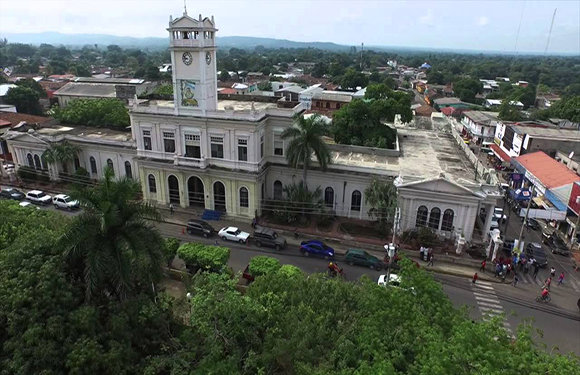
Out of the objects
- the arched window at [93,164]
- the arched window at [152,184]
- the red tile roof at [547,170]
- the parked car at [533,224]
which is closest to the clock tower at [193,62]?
the arched window at [152,184]

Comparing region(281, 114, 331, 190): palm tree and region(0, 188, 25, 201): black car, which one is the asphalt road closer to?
region(281, 114, 331, 190): palm tree

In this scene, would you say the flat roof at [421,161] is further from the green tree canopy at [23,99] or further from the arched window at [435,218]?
the green tree canopy at [23,99]

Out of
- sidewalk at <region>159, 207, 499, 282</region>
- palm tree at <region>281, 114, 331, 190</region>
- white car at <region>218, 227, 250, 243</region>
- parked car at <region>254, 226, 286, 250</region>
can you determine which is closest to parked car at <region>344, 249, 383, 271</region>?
sidewalk at <region>159, 207, 499, 282</region>

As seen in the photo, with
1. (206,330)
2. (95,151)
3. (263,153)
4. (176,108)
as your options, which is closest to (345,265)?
(263,153)

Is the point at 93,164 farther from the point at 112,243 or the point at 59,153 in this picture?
the point at 112,243

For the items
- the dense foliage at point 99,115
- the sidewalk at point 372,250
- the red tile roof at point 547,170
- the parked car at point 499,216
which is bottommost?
the sidewalk at point 372,250

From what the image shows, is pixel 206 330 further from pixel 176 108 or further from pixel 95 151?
pixel 95 151

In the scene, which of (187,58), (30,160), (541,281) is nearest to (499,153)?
(541,281)
